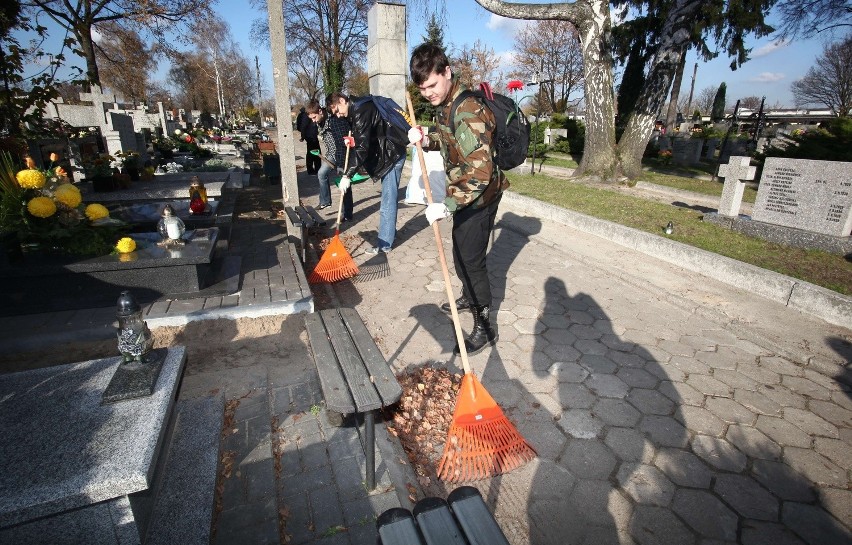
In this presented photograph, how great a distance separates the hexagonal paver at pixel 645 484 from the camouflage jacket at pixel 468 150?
2.06m

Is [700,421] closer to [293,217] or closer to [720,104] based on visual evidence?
[293,217]

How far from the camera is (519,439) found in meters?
2.57

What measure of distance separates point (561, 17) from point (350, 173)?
8257mm

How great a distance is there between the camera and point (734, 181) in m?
6.73

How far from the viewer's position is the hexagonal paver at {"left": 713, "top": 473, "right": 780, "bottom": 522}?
222 cm

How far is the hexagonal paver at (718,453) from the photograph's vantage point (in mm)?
2523

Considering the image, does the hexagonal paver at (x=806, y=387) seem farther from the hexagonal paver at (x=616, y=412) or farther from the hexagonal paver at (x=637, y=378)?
the hexagonal paver at (x=616, y=412)

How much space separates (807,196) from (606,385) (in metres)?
5.08

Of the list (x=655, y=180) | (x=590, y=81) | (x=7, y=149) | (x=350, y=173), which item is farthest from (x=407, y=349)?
(x=655, y=180)

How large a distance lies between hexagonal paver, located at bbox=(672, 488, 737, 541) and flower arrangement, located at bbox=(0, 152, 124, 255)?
5.19 metres

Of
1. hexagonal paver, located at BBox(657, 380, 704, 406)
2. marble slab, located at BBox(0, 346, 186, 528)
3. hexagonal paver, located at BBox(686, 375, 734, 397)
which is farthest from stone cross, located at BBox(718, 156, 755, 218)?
marble slab, located at BBox(0, 346, 186, 528)

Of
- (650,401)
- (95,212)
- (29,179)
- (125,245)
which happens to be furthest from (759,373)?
(29,179)

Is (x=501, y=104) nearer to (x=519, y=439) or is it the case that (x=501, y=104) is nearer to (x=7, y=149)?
(x=519, y=439)

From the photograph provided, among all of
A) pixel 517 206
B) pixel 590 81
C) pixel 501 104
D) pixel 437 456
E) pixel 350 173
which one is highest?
pixel 590 81
